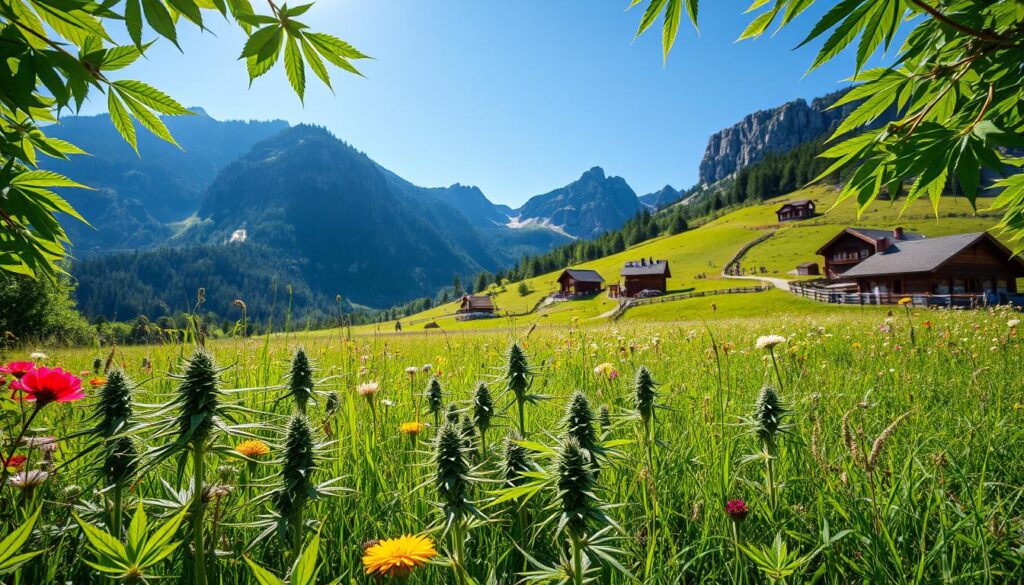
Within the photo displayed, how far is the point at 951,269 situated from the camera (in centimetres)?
4347

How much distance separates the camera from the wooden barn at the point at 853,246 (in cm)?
6003

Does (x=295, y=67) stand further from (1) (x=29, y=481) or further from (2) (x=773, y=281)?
(2) (x=773, y=281)

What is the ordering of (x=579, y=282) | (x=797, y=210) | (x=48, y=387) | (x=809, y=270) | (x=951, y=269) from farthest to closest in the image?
1. (x=797, y=210)
2. (x=579, y=282)
3. (x=809, y=270)
4. (x=951, y=269)
5. (x=48, y=387)

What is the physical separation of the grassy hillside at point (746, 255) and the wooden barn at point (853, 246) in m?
3.59

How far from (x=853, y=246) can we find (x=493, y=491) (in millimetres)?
80292

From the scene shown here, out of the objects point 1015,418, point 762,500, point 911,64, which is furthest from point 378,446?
point 1015,418

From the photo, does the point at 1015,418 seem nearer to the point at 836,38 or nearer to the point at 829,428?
the point at 829,428

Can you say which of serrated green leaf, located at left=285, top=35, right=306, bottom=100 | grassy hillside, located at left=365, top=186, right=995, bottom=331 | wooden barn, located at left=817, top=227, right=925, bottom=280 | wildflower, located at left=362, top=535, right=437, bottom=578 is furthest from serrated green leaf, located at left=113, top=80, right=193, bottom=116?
Answer: wooden barn, located at left=817, top=227, right=925, bottom=280

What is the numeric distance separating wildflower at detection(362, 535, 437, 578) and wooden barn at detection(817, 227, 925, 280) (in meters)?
72.0

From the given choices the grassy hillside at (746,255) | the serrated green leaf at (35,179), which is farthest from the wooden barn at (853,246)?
the serrated green leaf at (35,179)

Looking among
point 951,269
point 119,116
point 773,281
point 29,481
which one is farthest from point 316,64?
point 773,281

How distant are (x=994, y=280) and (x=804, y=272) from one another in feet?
91.4

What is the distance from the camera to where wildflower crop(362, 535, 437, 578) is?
1.23m

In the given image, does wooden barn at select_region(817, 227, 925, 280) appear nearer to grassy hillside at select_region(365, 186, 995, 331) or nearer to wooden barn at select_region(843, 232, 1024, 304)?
grassy hillside at select_region(365, 186, 995, 331)
